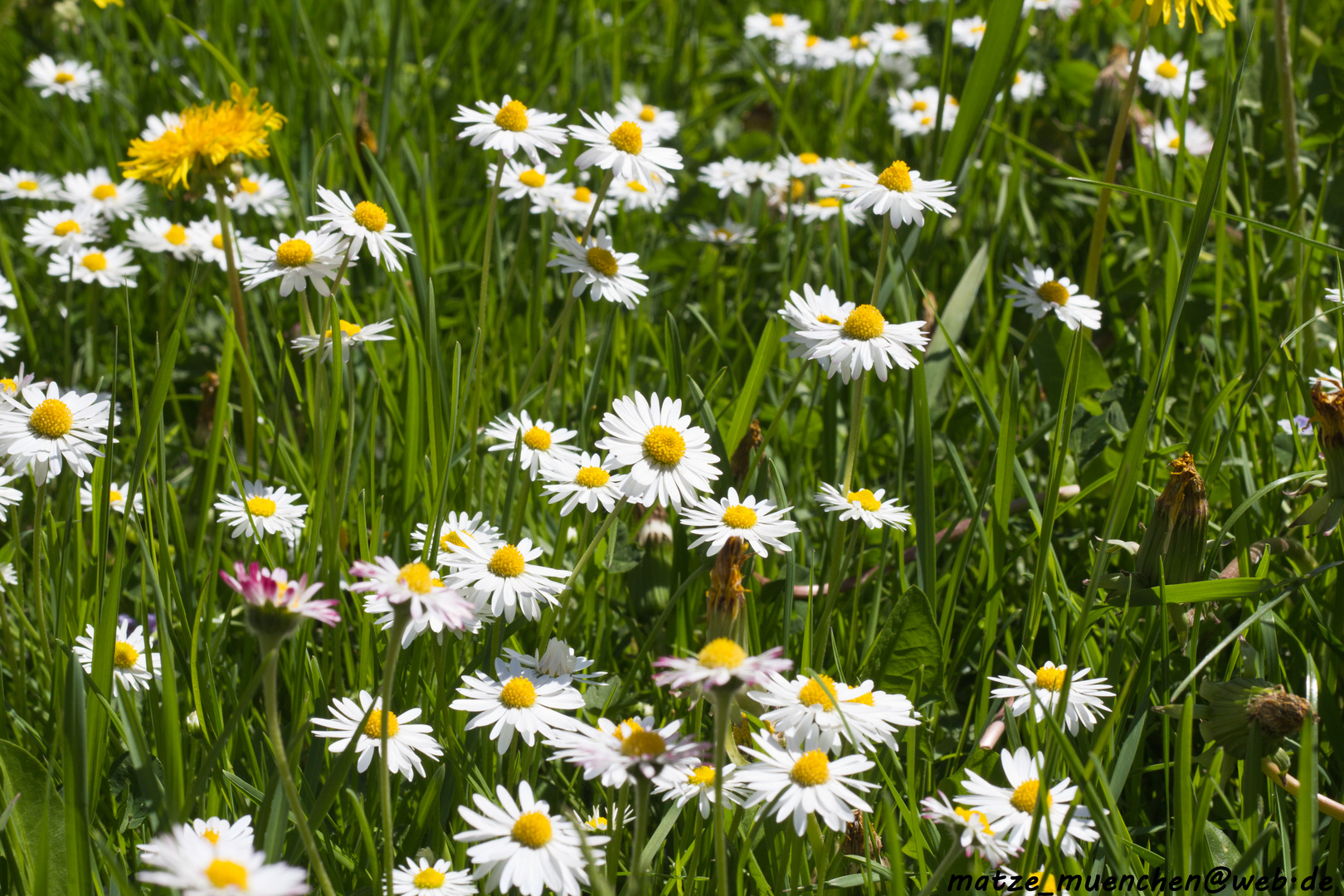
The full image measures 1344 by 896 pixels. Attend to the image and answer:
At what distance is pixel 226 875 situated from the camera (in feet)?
2.64

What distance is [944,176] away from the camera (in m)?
2.15

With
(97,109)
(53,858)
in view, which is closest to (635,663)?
(53,858)

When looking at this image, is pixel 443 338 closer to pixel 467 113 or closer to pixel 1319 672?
pixel 467 113

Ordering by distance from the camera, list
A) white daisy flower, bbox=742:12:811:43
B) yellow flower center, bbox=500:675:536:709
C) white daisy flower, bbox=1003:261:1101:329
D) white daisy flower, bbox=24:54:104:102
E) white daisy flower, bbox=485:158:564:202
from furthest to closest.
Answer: white daisy flower, bbox=742:12:811:43, white daisy flower, bbox=24:54:104:102, white daisy flower, bbox=485:158:564:202, white daisy flower, bbox=1003:261:1101:329, yellow flower center, bbox=500:675:536:709

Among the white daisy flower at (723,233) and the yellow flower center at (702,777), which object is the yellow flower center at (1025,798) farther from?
the white daisy flower at (723,233)

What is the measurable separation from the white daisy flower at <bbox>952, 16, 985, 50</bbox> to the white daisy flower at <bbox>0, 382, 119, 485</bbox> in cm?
287

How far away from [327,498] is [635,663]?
1.88 ft

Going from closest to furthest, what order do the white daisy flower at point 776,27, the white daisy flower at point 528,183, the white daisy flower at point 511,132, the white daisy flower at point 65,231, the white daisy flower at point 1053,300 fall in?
1. the white daisy flower at point 511,132
2. the white daisy flower at point 1053,300
3. the white daisy flower at point 528,183
4. the white daisy flower at point 65,231
5. the white daisy flower at point 776,27

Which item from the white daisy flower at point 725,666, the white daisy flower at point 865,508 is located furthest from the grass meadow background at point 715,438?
the white daisy flower at point 725,666

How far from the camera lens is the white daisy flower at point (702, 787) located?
46.4 inches

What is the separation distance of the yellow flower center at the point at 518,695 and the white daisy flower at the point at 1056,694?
56 cm

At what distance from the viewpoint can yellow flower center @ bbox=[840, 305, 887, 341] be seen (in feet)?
5.17

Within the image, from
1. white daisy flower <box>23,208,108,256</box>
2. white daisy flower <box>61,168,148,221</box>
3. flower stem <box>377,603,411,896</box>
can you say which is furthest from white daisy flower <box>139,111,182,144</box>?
flower stem <box>377,603,411,896</box>

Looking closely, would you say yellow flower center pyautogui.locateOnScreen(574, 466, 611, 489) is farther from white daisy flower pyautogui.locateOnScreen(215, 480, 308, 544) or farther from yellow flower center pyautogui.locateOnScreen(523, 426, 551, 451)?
white daisy flower pyautogui.locateOnScreen(215, 480, 308, 544)
